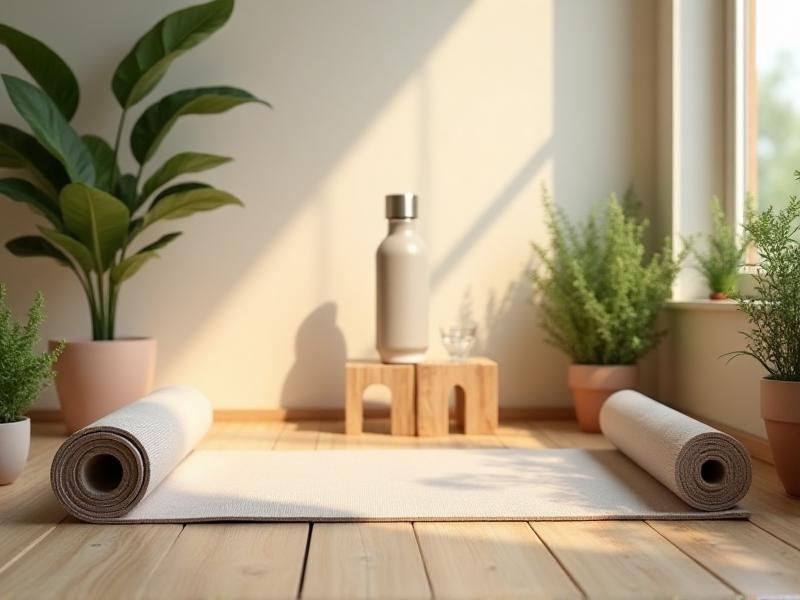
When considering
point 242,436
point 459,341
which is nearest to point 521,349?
point 459,341

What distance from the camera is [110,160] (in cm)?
306

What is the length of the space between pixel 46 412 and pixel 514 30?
6.84 ft

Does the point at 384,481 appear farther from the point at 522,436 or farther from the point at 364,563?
the point at 522,436

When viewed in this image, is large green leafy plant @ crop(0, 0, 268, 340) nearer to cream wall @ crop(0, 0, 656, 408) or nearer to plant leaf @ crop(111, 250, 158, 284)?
plant leaf @ crop(111, 250, 158, 284)

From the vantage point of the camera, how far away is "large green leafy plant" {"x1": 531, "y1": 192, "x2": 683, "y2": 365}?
3.00 metres

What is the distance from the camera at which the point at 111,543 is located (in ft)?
5.54

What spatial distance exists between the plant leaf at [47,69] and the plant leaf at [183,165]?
38 cm

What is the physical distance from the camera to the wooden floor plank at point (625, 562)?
140cm

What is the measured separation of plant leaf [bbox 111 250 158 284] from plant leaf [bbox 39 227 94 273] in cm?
8

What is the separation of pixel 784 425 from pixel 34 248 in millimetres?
2214

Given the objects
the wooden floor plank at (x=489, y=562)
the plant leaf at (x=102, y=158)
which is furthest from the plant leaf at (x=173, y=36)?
the wooden floor plank at (x=489, y=562)

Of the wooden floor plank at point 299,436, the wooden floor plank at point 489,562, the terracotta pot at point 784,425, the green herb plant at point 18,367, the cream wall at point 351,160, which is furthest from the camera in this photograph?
the cream wall at point 351,160

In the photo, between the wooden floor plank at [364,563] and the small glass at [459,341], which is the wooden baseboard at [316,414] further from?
the wooden floor plank at [364,563]

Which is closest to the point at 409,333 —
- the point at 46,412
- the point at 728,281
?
the point at 728,281
